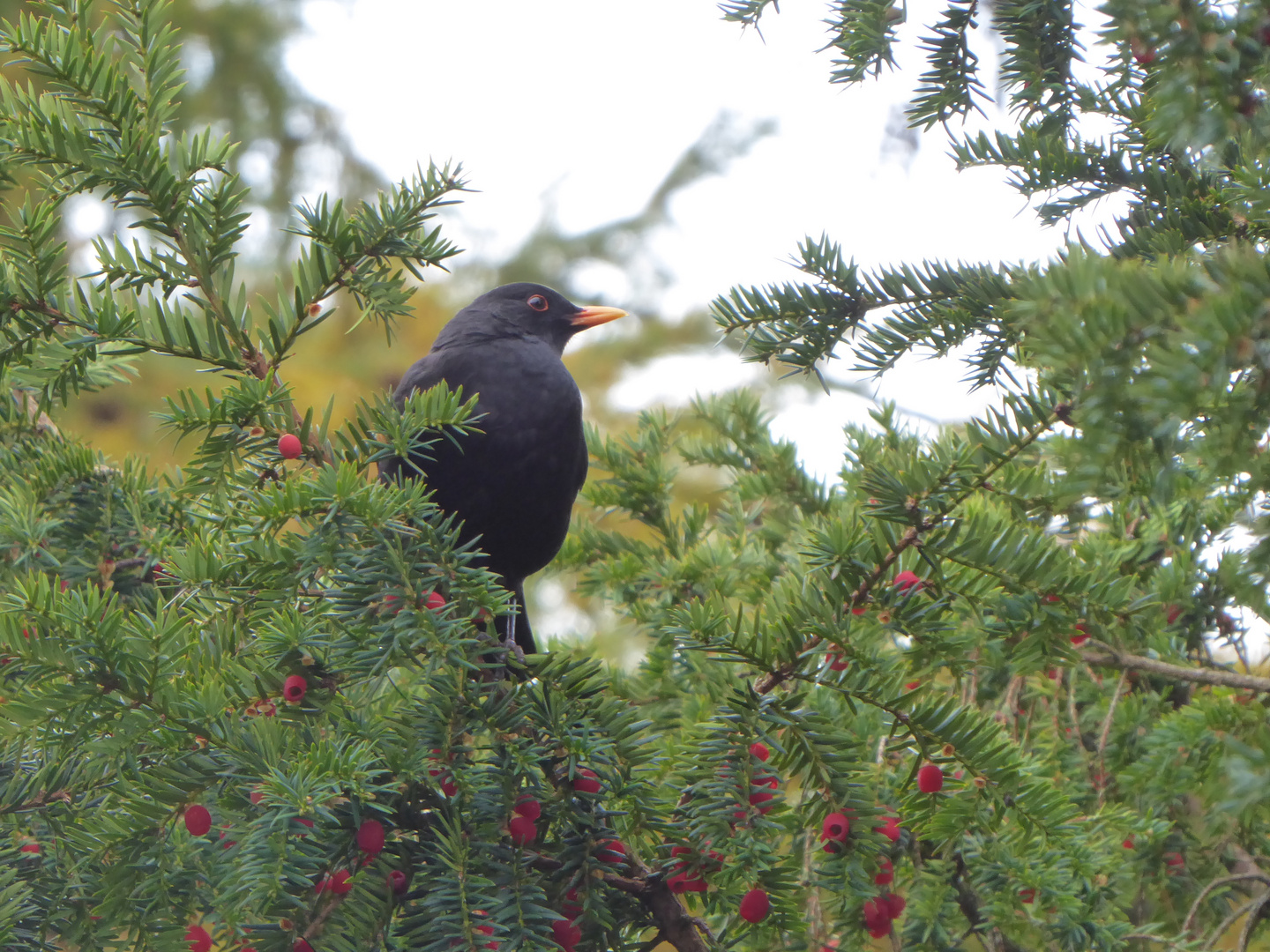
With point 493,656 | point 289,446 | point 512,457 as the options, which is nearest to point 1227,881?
point 493,656

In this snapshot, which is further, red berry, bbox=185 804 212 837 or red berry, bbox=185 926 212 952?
red berry, bbox=185 926 212 952

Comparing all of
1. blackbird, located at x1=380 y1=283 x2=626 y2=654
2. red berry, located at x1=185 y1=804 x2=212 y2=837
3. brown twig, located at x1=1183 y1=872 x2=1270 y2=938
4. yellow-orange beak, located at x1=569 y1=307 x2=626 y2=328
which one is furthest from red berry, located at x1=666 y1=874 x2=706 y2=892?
yellow-orange beak, located at x1=569 y1=307 x2=626 y2=328

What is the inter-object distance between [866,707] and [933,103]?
0.95 m

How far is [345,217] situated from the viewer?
1.40 m

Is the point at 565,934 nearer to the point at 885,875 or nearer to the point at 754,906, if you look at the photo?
the point at 754,906

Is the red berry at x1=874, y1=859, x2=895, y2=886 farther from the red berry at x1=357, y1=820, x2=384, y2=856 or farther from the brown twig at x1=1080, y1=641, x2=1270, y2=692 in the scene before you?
the red berry at x1=357, y1=820, x2=384, y2=856

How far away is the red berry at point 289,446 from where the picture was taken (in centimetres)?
138

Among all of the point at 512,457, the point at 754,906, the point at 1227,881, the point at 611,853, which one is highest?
the point at 512,457

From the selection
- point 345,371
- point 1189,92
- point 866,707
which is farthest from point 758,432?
point 345,371

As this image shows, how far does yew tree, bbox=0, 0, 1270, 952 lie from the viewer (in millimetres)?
1190

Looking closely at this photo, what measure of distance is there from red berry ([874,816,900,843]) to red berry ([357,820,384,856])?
0.62 metres

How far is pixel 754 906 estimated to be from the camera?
1.24m

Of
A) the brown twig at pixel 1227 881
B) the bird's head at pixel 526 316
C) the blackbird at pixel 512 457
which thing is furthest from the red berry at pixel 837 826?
the bird's head at pixel 526 316

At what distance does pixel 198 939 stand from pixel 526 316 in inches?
86.3
